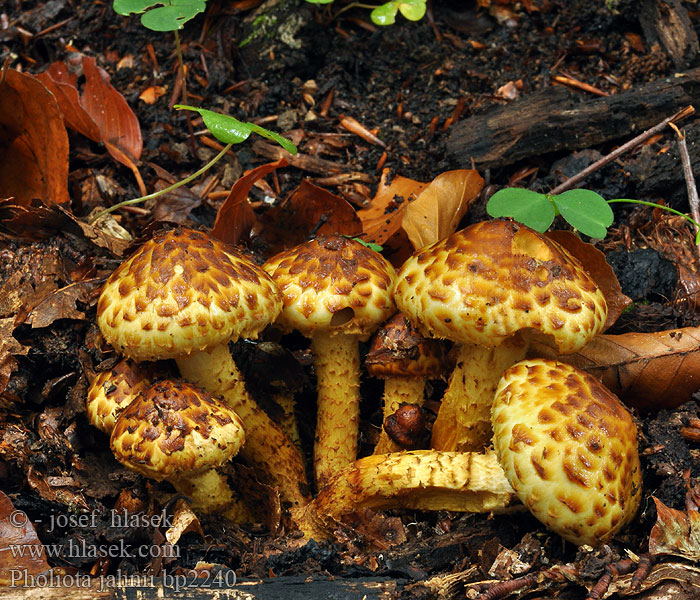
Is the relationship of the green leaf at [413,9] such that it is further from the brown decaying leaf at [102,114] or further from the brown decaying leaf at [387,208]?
the brown decaying leaf at [102,114]

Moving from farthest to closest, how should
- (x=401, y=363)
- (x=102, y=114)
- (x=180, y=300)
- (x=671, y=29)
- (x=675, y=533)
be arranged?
1. (x=671, y=29)
2. (x=102, y=114)
3. (x=401, y=363)
4. (x=180, y=300)
5. (x=675, y=533)

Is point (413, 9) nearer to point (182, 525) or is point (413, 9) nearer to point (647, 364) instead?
point (647, 364)

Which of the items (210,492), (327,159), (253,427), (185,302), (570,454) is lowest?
(210,492)

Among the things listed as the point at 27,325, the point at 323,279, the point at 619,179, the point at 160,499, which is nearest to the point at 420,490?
the point at 323,279

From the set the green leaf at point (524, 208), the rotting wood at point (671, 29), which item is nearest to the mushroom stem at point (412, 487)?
the green leaf at point (524, 208)

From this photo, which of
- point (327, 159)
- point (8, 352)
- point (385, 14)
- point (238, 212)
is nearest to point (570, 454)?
point (238, 212)

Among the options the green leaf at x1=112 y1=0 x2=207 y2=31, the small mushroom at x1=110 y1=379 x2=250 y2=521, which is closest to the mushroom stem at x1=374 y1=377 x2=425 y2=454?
the small mushroom at x1=110 y1=379 x2=250 y2=521

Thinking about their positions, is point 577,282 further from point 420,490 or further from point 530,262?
point 420,490
